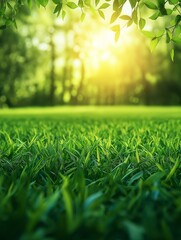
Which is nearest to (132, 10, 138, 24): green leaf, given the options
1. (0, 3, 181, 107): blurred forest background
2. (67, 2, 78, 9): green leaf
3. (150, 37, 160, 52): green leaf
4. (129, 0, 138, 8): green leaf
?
(129, 0, 138, 8): green leaf

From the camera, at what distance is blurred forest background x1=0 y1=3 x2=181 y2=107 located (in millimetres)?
35656

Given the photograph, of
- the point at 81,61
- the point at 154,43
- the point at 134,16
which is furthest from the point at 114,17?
the point at 81,61

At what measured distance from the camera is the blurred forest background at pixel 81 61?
35656 mm

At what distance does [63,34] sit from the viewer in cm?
A: 5319

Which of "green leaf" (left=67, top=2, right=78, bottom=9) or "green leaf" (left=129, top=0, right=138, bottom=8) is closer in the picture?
"green leaf" (left=129, top=0, right=138, bottom=8)

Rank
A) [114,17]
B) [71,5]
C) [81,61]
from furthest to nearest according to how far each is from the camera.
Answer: [81,61], [71,5], [114,17]

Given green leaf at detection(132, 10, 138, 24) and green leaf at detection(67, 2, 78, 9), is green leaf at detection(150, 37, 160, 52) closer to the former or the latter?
green leaf at detection(132, 10, 138, 24)

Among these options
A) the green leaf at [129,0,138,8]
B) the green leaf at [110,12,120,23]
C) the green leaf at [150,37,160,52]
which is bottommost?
the green leaf at [150,37,160,52]

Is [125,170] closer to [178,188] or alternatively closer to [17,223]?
[178,188]

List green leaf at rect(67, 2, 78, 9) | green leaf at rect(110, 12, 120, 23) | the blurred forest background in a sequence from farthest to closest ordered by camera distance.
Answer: the blurred forest background, green leaf at rect(67, 2, 78, 9), green leaf at rect(110, 12, 120, 23)

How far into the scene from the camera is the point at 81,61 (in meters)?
52.1

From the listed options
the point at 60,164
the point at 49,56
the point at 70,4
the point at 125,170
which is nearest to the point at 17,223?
the point at 125,170

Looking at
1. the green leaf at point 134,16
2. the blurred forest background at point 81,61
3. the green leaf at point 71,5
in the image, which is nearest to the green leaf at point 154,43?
the green leaf at point 134,16

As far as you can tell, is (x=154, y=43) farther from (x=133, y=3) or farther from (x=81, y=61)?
(x=81, y=61)
